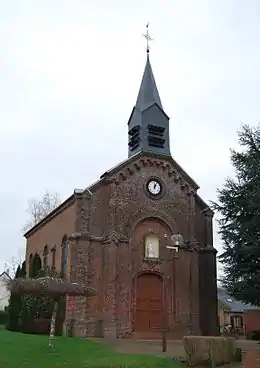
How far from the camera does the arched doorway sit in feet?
97.0

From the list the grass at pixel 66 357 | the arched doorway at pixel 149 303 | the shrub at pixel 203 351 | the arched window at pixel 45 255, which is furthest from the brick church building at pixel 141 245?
the shrub at pixel 203 351

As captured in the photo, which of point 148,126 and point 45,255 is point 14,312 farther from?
point 148,126

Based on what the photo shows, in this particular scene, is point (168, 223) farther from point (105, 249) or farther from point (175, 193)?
point (105, 249)

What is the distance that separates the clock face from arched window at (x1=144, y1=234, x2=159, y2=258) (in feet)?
9.04

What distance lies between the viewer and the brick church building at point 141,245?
28.5 metres

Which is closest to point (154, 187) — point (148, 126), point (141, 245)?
point (141, 245)

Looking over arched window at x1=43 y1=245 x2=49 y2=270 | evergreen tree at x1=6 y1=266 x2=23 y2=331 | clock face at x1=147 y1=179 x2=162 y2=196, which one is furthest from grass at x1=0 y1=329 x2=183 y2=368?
arched window at x1=43 y1=245 x2=49 y2=270

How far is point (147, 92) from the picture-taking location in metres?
35.3

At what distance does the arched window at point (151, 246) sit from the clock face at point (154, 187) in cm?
276

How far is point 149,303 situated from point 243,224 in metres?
8.65

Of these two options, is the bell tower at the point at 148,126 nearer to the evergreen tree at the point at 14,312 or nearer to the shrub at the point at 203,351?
the evergreen tree at the point at 14,312

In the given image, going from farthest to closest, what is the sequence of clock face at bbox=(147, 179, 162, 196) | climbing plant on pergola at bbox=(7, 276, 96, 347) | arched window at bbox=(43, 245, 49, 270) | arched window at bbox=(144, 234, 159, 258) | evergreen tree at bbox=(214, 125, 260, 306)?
arched window at bbox=(43, 245, 49, 270) < clock face at bbox=(147, 179, 162, 196) < arched window at bbox=(144, 234, 159, 258) < evergreen tree at bbox=(214, 125, 260, 306) < climbing plant on pergola at bbox=(7, 276, 96, 347)

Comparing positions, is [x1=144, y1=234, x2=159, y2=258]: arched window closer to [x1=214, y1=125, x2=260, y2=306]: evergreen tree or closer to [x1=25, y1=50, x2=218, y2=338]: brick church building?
[x1=25, y1=50, x2=218, y2=338]: brick church building

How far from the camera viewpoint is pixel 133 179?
103 ft
